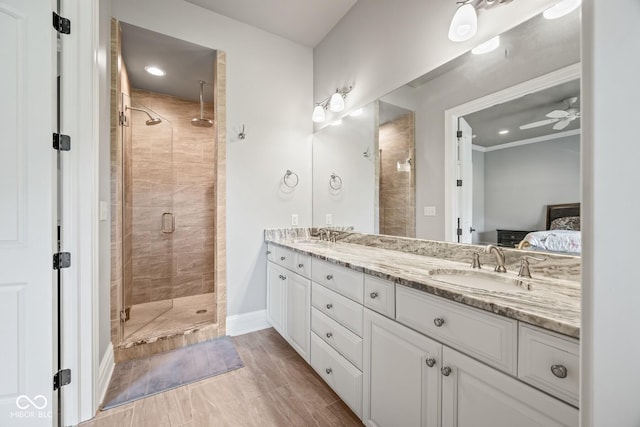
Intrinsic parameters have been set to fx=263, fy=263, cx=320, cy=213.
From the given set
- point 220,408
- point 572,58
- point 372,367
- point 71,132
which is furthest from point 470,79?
point 220,408

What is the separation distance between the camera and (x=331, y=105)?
99.5 inches

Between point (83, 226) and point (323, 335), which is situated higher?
point (83, 226)

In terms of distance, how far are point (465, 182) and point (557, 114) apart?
19.7 inches

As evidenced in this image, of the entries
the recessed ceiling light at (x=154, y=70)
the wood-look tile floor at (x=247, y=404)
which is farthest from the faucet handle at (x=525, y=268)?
the recessed ceiling light at (x=154, y=70)

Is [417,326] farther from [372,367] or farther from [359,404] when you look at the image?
[359,404]

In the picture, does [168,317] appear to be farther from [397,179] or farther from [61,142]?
[397,179]

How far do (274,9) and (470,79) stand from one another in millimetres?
1867

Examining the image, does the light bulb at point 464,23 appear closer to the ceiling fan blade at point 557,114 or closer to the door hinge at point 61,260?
the ceiling fan blade at point 557,114

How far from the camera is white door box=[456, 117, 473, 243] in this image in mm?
1518

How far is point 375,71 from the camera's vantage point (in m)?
2.16

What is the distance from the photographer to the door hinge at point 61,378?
1.37m

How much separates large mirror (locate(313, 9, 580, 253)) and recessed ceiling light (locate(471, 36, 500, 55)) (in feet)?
0.09

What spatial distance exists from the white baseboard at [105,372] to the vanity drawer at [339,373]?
1.30 m

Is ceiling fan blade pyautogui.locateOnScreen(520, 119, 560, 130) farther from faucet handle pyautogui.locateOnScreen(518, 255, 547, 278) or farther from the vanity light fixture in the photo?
faucet handle pyautogui.locateOnScreen(518, 255, 547, 278)
